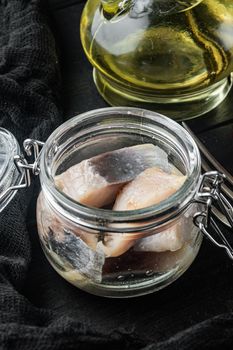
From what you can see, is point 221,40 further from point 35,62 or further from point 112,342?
point 112,342

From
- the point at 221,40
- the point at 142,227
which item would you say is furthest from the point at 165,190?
the point at 221,40

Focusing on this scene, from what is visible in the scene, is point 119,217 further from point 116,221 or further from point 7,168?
point 7,168

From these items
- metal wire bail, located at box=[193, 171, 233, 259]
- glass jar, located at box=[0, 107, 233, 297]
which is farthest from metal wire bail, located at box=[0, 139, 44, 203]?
metal wire bail, located at box=[193, 171, 233, 259]

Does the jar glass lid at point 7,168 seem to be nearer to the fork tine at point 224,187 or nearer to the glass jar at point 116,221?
the glass jar at point 116,221

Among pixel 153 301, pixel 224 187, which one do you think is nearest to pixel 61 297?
pixel 153 301

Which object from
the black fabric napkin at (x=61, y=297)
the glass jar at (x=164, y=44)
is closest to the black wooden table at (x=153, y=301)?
the black fabric napkin at (x=61, y=297)

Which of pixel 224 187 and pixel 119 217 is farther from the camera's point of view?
pixel 224 187

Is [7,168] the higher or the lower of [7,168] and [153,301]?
the higher
